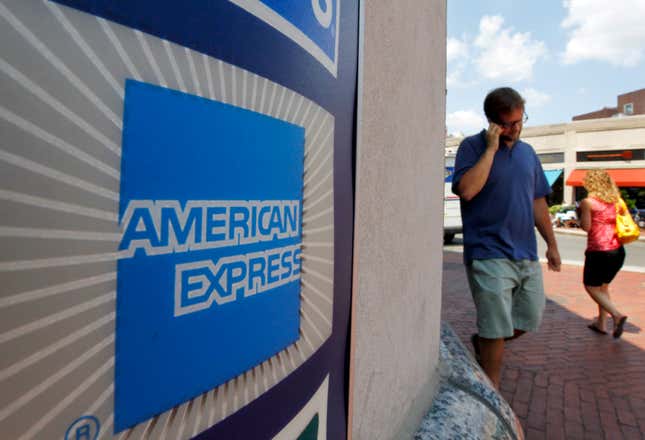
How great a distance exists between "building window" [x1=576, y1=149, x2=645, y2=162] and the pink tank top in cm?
2784

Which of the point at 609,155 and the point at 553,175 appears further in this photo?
the point at 553,175

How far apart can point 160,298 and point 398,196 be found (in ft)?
3.81

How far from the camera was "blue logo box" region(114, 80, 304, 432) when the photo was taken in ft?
1.78

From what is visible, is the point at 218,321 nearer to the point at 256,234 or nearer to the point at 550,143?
the point at 256,234

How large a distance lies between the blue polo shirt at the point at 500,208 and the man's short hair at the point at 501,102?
13 cm

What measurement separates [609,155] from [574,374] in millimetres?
29490

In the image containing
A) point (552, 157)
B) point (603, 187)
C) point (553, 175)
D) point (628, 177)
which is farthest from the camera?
point (552, 157)

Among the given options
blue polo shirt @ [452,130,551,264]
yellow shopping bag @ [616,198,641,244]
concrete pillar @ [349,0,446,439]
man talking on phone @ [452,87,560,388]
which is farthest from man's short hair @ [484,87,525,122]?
yellow shopping bag @ [616,198,641,244]

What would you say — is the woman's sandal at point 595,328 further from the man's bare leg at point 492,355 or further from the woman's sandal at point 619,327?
the man's bare leg at point 492,355

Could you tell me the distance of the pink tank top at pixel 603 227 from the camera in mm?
4781

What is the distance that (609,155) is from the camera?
28.4 m

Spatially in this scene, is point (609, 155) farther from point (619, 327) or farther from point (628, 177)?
point (619, 327)

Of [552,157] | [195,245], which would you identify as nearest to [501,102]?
[195,245]

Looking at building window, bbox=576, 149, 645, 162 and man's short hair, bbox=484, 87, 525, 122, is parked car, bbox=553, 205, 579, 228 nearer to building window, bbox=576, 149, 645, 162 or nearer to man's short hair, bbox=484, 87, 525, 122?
building window, bbox=576, 149, 645, 162
